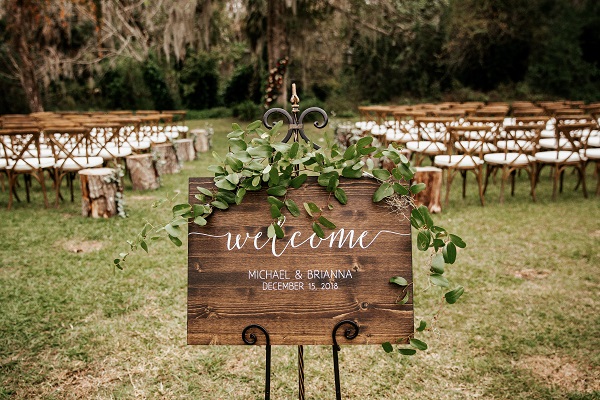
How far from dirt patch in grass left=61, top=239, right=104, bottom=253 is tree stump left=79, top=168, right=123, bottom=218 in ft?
2.84

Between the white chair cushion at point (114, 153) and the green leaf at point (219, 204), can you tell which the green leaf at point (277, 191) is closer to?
the green leaf at point (219, 204)

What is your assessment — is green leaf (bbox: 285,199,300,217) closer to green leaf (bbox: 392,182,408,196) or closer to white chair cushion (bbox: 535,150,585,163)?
green leaf (bbox: 392,182,408,196)

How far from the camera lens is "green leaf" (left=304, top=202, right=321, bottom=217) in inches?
61.9

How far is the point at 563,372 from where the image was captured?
2.79 metres

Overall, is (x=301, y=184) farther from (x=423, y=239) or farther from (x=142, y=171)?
(x=142, y=171)

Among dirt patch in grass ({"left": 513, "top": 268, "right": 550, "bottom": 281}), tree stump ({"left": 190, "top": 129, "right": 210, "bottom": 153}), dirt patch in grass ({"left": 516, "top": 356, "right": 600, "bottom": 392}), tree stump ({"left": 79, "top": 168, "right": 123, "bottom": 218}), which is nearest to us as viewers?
dirt patch in grass ({"left": 516, "top": 356, "right": 600, "bottom": 392})

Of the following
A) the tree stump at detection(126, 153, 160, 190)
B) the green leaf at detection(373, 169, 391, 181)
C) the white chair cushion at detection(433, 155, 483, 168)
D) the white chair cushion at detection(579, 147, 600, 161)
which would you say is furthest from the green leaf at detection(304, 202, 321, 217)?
the tree stump at detection(126, 153, 160, 190)

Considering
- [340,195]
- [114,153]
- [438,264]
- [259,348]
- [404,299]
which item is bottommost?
[259,348]

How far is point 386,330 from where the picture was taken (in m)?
1.62

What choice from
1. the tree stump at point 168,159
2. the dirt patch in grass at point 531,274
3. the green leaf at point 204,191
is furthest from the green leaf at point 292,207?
the tree stump at point 168,159

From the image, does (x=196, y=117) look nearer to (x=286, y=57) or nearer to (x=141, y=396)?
(x=286, y=57)

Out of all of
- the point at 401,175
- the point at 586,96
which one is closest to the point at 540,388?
the point at 401,175

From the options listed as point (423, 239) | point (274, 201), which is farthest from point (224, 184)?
point (423, 239)

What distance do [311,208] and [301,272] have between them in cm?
22
